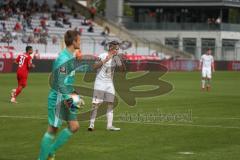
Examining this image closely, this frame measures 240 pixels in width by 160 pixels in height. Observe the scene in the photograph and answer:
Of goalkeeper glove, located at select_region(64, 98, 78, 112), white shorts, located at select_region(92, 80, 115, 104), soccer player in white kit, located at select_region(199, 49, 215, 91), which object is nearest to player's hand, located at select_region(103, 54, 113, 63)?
white shorts, located at select_region(92, 80, 115, 104)

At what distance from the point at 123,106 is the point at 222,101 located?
4.43 metres

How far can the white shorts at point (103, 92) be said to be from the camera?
663 inches

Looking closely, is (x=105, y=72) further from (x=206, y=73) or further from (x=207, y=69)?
(x=207, y=69)

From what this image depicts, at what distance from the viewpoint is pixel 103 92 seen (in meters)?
16.9

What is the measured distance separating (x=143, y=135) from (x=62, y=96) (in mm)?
4716

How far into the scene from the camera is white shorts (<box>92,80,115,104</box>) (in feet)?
55.2

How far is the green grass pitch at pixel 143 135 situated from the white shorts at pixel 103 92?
740 mm

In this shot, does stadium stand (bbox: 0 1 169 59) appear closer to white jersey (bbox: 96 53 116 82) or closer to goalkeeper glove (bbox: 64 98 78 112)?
white jersey (bbox: 96 53 116 82)

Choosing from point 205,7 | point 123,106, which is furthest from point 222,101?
point 205,7

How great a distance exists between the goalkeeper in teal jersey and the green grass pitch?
111 centimetres

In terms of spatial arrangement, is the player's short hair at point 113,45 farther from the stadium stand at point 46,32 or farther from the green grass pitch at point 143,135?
the stadium stand at point 46,32

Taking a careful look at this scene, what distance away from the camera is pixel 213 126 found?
57.8 feet

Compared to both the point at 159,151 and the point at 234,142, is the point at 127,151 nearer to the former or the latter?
the point at 159,151

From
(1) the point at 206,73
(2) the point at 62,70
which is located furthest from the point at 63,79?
(1) the point at 206,73
